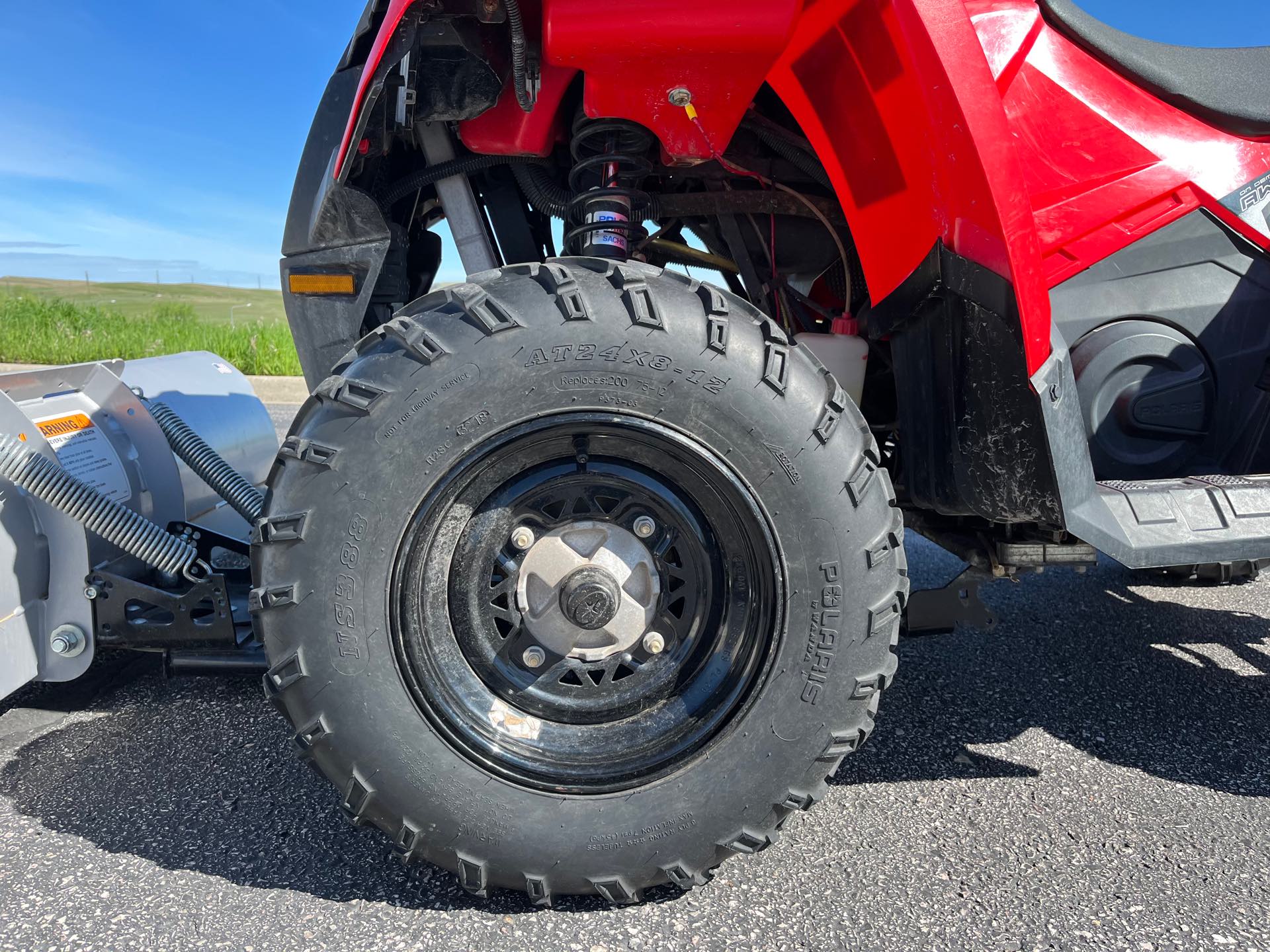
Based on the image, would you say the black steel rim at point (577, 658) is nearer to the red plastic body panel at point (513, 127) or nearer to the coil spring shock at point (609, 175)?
the coil spring shock at point (609, 175)

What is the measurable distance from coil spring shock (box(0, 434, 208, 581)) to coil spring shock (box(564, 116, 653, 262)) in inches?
51.0

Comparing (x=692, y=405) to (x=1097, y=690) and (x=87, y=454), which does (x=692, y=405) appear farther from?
(x=1097, y=690)

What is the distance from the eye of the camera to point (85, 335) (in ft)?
49.3

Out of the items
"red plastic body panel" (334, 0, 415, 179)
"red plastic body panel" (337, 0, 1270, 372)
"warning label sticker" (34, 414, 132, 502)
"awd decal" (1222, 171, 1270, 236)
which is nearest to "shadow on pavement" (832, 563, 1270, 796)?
"red plastic body panel" (337, 0, 1270, 372)

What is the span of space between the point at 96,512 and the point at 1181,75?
2825mm

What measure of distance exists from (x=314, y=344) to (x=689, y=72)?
1148 millimetres

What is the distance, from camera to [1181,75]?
1896 millimetres

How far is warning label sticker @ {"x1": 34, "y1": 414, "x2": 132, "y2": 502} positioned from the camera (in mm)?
2137

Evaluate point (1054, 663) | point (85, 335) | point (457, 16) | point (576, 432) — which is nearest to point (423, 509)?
point (576, 432)

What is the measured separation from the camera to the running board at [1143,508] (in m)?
1.67

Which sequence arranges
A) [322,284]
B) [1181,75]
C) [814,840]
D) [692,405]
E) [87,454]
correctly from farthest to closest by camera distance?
[87,454] → [322,284] → [1181,75] → [814,840] → [692,405]

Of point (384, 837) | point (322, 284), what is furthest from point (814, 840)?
point (322, 284)

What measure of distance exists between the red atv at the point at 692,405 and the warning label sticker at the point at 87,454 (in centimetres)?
72

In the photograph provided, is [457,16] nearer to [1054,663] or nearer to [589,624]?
[589,624]
